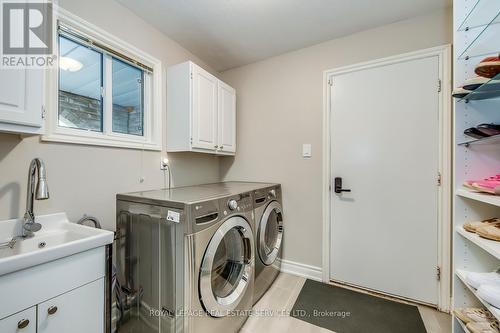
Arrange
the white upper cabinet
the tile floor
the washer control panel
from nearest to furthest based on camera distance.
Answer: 1. the washer control panel
2. the tile floor
3. the white upper cabinet

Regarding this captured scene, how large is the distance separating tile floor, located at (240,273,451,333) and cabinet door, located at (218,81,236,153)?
1557 millimetres

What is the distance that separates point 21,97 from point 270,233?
2021mm

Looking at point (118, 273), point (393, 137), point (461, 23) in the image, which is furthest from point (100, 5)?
point (393, 137)

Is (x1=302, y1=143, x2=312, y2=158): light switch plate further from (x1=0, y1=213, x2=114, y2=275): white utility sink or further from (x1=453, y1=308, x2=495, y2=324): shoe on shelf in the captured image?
(x1=0, y1=213, x2=114, y2=275): white utility sink

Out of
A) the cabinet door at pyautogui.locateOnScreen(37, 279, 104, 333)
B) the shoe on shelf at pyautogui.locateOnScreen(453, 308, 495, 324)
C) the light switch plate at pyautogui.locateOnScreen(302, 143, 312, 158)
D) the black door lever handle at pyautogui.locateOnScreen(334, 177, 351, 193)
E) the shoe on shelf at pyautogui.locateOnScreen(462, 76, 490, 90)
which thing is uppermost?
the shoe on shelf at pyautogui.locateOnScreen(462, 76, 490, 90)

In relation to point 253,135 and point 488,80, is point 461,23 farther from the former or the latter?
point 253,135

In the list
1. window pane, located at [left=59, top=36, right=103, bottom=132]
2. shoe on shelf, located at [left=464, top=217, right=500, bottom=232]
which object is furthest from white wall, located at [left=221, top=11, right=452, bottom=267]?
window pane, located at [left=59, top=36, right=103, bottom=132]

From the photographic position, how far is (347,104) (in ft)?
6.63

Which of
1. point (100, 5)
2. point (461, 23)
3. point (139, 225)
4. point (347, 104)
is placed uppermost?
point (100, 5)

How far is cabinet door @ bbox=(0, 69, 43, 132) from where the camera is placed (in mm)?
906

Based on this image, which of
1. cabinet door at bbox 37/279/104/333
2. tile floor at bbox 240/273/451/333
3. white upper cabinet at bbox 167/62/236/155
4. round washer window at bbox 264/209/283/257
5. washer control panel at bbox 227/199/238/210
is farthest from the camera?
round washer window at bbox 264/209/283/257

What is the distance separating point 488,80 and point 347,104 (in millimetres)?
1082

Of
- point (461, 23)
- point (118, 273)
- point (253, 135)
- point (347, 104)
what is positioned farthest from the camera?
point (253, 135)

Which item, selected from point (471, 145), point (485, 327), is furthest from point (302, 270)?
point (471, 145)
